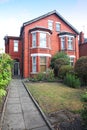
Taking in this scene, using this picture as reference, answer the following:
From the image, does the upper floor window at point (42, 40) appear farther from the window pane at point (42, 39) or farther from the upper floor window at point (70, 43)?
the upper floor window at point (70, 43)

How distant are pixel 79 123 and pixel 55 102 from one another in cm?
342

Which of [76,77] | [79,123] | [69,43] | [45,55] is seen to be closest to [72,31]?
[69,43]

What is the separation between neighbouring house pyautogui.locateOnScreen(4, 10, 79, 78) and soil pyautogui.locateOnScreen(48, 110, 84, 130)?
1829 centimetres

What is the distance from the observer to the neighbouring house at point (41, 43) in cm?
2689

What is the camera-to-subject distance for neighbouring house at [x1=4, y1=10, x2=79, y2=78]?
2689cm

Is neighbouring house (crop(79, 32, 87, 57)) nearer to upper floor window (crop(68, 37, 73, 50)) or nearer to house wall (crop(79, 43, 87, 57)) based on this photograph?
house wall (crop(79, 43, 87, 57))

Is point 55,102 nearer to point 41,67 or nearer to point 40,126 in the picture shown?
point 40,126

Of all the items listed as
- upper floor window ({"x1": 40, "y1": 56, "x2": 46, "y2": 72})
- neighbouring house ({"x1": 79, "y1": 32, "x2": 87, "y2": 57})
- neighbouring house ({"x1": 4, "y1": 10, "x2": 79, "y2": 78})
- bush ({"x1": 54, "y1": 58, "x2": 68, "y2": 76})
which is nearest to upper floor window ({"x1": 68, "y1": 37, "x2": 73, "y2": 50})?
neighbouring house ({"x1": 4, "y1": 10, "x2": 79, "y2": 78})

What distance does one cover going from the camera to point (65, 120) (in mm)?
7434

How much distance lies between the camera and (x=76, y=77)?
18.8 m

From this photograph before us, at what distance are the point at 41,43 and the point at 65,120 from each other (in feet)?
67.4

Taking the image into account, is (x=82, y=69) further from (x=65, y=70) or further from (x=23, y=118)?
(x=23, y=118)

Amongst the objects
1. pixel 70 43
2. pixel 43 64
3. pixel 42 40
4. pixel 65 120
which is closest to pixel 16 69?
pixel 43 64

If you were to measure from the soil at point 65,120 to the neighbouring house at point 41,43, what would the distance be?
18294 millimetres
